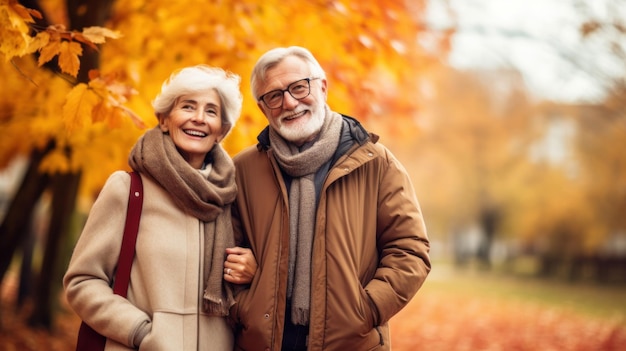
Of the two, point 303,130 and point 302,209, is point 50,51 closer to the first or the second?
point 303,130

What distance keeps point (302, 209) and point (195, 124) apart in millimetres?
660

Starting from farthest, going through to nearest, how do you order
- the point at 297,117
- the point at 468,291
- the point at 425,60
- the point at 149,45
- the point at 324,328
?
the point at 468,291, the point at 425,60, the point at 149,45, the point at 297,117, the point at 324,328

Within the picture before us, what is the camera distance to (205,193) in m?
3.16

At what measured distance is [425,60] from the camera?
11438 mm

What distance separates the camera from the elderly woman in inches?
120

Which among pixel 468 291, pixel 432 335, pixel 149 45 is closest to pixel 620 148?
pixel 468 291

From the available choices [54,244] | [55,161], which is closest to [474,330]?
[54,244]

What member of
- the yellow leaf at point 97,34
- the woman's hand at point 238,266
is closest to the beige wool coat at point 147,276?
the woman's hand at point 238,266

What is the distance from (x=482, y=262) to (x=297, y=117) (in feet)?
105

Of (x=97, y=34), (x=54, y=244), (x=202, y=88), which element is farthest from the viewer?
(x=54, y=244)

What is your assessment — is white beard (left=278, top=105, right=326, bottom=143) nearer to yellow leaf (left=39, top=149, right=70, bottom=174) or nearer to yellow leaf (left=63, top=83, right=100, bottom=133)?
yellow leaf (left=63, top=83, right=100, bottom=133)

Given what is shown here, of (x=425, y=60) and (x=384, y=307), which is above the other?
(x=425, y=60)

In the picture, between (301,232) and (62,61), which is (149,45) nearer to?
(62,61)

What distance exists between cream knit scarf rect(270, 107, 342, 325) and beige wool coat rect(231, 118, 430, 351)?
0.15 ft
